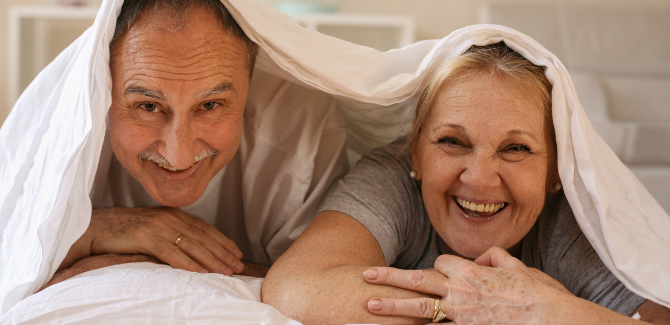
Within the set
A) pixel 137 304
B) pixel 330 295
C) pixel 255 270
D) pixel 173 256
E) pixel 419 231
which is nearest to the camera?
pixel 137 304

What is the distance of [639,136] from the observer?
9.64ft

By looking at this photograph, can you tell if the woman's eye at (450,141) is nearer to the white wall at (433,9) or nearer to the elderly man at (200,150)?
the elderly man at (200,150)

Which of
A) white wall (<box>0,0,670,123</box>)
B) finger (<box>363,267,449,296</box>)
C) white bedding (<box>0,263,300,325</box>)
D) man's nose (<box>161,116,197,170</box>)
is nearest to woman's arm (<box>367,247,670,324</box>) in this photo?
finger (<box>363,267,449,296</box>)

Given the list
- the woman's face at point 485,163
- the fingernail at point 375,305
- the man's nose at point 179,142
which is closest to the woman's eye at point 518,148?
the woman's face at point 485,163

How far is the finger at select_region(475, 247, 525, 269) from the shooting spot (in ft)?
3.28

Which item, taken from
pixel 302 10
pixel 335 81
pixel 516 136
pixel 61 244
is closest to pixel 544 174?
pixel 516 136

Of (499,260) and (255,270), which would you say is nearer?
(499,260)

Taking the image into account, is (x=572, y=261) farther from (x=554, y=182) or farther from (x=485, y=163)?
(x=485, y=163)

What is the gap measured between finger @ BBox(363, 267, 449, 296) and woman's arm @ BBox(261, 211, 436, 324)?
11mm

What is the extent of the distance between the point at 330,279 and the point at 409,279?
144mm

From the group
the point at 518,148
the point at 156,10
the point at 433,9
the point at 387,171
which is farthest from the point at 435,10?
the point at 156,10

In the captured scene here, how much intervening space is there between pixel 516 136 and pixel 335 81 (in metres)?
0.41

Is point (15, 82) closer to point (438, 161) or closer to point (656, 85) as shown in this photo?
point (438, 161)

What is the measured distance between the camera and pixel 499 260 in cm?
102
